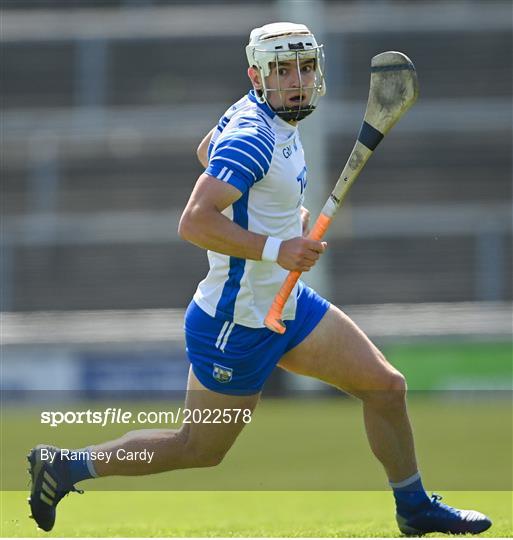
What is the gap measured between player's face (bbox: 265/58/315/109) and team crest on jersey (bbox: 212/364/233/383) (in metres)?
0.98

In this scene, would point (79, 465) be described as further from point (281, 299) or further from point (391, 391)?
point (391, 391)

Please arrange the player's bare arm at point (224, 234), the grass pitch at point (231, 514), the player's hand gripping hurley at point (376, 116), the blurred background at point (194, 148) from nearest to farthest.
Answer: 1. the player's bare arm at point (224, 234)
2. the player's hand gripping hurley at point (376, 116)
3. the grass pitch at point (231, 514)
4. the blurred background at point (194, 148)

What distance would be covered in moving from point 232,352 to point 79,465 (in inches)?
29.4

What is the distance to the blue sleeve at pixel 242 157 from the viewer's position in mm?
4180

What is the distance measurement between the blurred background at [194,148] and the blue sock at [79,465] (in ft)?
38.0

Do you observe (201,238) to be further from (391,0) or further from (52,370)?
(391,0)

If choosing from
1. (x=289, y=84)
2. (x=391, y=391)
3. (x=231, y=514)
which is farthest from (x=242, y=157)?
(x=231, y=514)

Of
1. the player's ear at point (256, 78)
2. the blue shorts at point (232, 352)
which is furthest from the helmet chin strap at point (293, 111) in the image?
the blue shorts at point (232, 352)

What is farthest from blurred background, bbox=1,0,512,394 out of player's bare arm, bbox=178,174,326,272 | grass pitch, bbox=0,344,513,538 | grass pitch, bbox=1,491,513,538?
player's bare arm, bbox=178,174,326,272

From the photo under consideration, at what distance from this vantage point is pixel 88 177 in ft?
69.1

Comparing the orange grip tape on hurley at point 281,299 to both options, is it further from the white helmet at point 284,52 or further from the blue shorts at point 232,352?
the white helmet at point 284,52

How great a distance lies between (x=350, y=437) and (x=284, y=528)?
4597 millimetres

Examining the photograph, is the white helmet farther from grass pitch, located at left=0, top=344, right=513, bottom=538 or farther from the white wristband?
grass pitch, located at left=0, top=344, right=513, bottom=538

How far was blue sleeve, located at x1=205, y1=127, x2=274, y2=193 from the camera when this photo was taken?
165 inches
